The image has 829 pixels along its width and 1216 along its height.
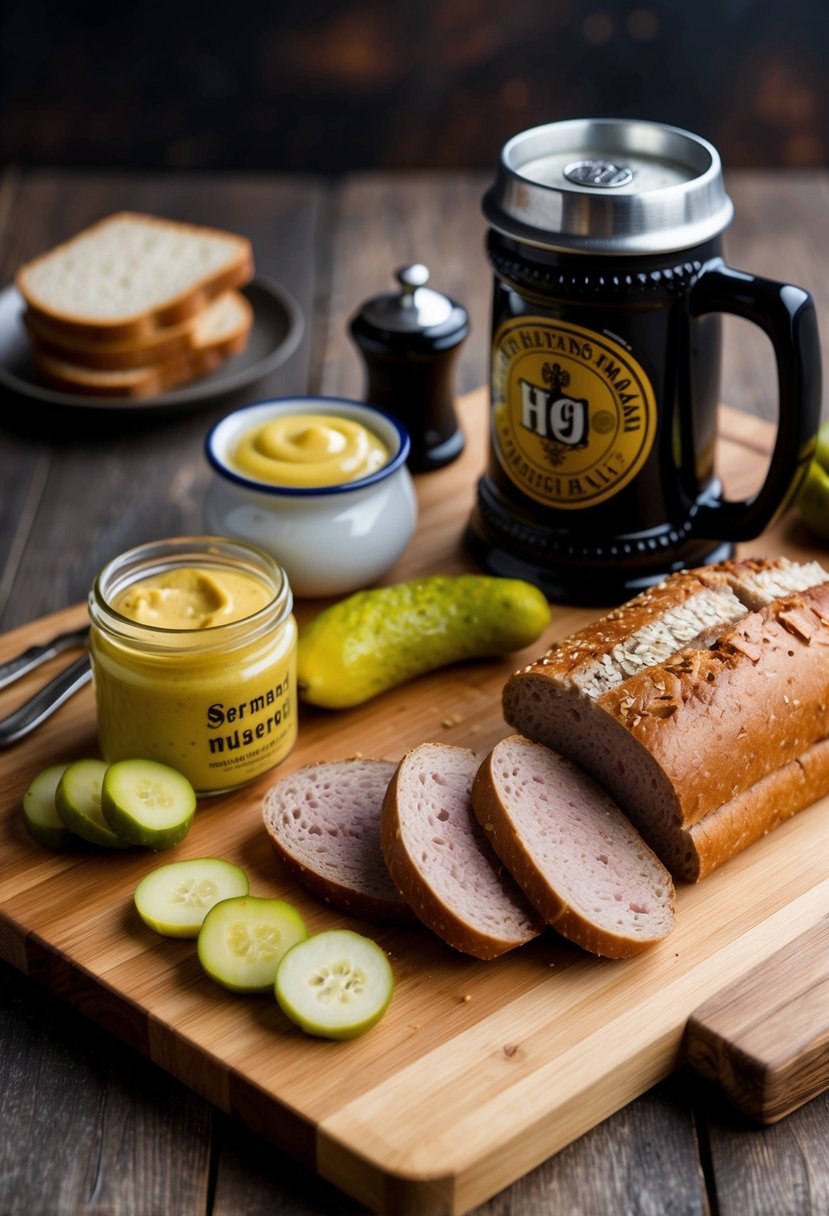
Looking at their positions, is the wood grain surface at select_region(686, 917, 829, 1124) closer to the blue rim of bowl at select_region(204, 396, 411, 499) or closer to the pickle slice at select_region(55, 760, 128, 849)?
the pickle slice at select_region(55, 760, 128, 849)

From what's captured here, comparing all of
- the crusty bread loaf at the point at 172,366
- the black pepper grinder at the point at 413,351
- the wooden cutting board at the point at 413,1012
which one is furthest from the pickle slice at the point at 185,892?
the crusty bread loaf at the point at 172,366

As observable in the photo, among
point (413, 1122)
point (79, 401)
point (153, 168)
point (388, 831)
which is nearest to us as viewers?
point (413, 1122)

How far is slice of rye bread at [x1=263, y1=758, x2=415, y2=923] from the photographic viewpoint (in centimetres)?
235

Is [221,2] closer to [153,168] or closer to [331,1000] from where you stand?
[153,168]

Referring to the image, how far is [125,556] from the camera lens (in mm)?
2674

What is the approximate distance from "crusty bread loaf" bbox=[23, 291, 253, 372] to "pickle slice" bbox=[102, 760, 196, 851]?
1.95 m

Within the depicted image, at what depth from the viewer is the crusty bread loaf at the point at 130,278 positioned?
416 centimetres

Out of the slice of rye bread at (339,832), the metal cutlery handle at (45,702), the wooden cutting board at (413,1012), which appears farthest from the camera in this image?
the metal cutlery handle at (45,702)

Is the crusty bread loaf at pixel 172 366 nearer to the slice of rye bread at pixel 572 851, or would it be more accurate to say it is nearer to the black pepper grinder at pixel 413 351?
the black pepper grinder at pixel 413 351

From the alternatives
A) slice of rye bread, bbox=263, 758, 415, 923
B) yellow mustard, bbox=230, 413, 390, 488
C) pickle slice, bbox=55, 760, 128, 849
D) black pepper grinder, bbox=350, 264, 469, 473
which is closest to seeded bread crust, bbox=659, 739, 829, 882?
slice of rye bread, bbox=263, 758, 415, 923

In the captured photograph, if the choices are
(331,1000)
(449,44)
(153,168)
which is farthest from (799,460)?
(153,168)

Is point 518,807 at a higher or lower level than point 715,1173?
higher

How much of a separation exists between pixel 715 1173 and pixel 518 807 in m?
0.63

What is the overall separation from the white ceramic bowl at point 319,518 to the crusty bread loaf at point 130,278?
1.15 m
